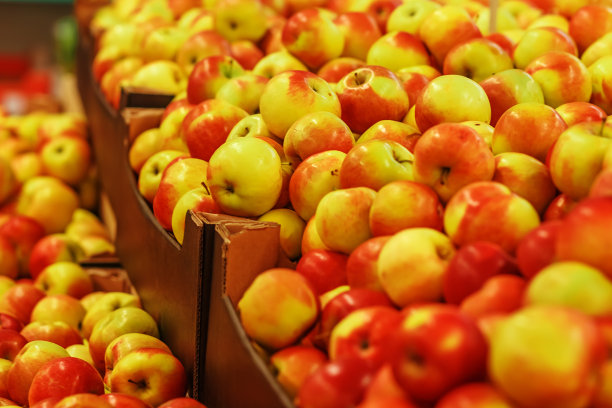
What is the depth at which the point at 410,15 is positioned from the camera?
2.16 metres

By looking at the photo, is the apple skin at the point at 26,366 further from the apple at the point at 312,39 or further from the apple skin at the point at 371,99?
the apple at the point at 312,39

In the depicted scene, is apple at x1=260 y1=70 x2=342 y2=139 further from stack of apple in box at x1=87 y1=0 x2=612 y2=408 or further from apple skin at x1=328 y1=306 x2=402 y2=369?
apple skin at x1=328 y1=306 x2=402 y2=369

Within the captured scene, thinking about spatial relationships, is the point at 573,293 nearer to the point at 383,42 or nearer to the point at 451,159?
the point at 451,159

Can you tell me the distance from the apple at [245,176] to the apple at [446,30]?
75cm

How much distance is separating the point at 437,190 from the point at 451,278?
26 centimetres

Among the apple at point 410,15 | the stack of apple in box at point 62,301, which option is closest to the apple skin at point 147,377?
the stack of apple in box at point 62,301

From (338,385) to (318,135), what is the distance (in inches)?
27.0

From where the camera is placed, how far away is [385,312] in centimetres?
99

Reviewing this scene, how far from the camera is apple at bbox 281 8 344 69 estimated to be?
6.68 ft

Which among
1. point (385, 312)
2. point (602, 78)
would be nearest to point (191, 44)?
point (602, 78)

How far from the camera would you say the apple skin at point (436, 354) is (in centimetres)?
79

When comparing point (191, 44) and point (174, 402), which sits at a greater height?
point (191, 44)

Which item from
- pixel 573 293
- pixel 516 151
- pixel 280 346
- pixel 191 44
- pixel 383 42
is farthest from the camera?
pixel 191 44

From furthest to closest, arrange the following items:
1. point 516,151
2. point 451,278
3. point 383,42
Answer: point 383,42 < point 516,151 < point 451,278
